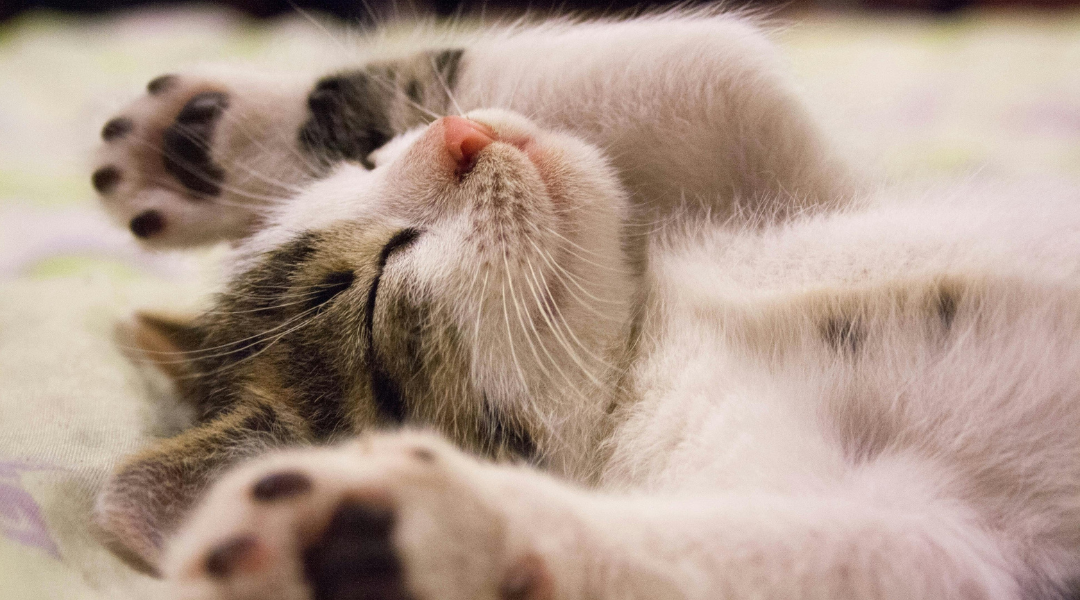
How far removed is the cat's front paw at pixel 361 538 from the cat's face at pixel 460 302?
0.28m

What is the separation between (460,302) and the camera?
67 centimetres

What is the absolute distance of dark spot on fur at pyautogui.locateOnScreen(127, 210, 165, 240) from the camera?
94 centimetres

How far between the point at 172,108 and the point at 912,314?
2.92 ft

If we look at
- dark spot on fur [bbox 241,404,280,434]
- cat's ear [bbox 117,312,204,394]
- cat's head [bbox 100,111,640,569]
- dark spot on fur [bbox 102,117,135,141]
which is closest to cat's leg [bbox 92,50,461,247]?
dark spot on fur [bbox 102,117,135,141]

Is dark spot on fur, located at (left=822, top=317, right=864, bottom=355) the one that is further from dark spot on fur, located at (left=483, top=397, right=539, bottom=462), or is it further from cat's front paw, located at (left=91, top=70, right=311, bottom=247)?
cat's front paw, located at (left=91, top=70, right=311, bottom=247)

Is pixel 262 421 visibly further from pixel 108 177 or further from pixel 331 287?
pixel 108 177

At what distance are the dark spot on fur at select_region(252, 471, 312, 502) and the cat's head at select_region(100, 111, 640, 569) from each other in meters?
0.29

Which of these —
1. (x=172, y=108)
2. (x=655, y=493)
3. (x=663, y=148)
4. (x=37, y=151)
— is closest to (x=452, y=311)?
(x=655, y=493)

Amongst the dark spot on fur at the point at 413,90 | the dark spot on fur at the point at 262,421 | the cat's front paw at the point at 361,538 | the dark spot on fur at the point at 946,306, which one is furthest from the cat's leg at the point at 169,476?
the dark spot on fur at the point at 946,306

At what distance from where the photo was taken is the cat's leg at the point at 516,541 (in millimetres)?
351

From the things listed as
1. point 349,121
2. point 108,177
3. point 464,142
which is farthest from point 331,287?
point 108,177

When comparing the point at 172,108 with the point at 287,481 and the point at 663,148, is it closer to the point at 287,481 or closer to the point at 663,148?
the point at 663,148

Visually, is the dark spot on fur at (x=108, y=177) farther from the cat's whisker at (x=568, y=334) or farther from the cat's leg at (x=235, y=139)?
the cat's whisker at (x=568, y=334)

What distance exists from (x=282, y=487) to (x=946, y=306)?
53 centimetres
